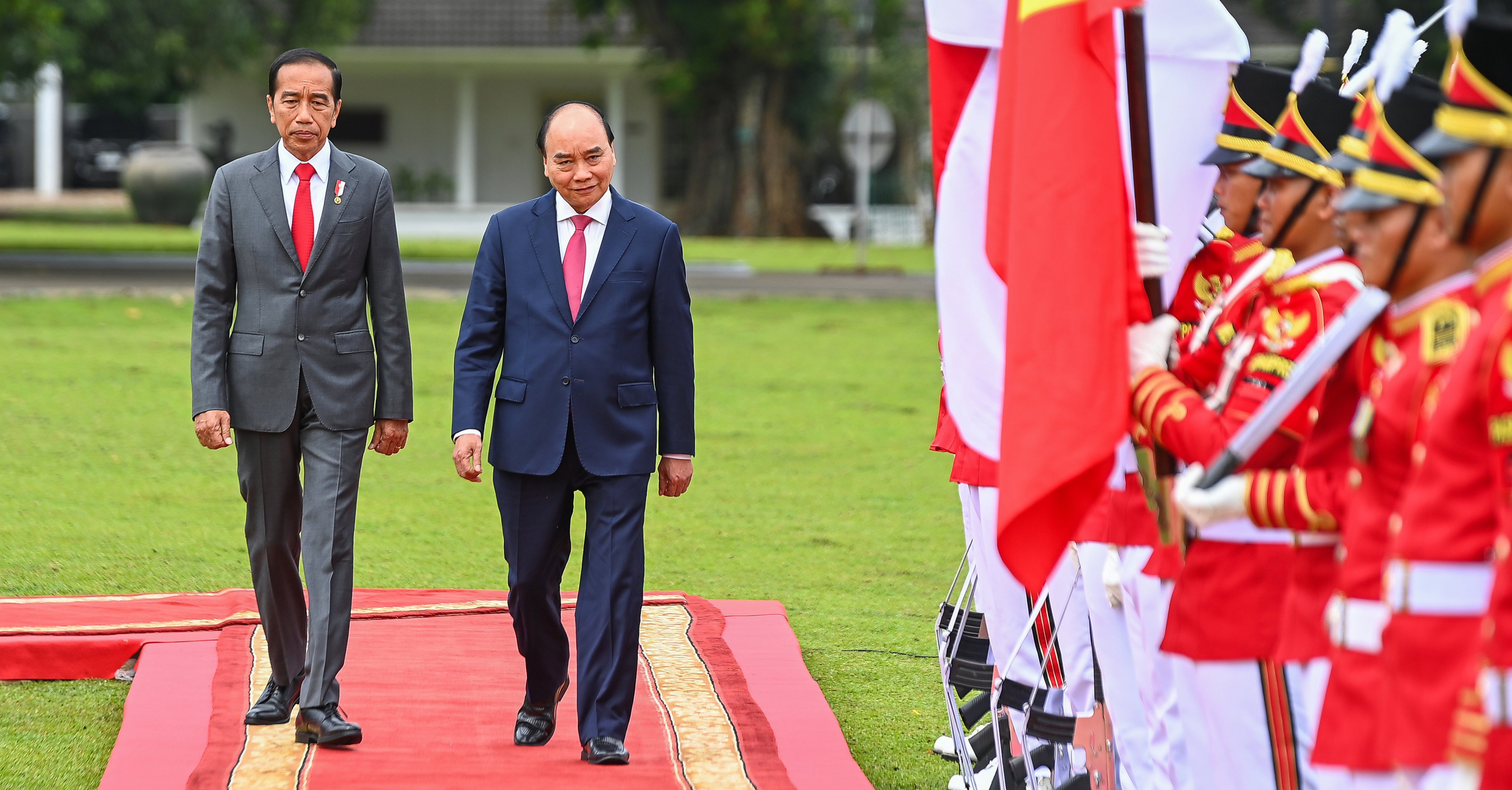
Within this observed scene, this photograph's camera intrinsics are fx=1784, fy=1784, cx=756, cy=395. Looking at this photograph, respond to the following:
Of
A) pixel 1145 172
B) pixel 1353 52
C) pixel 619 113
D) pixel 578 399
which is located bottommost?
pixel 578 399

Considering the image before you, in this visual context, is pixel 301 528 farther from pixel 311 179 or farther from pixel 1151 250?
pixel 1151 250

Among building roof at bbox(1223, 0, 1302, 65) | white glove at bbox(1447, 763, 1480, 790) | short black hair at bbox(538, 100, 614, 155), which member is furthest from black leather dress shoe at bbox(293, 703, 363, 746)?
building roof at bbox(1223, 0, 1302, 65)

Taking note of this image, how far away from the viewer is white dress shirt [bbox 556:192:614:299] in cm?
514

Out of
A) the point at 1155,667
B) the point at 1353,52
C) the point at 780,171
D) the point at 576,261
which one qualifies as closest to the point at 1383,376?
the point at 1155,667

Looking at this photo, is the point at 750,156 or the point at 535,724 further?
the point at 750,156

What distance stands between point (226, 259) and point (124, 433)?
6.37 metres

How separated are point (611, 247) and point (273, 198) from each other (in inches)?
40.3

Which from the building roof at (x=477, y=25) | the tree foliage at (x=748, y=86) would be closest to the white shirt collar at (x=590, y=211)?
the tree foliage at (x=748, y=86)

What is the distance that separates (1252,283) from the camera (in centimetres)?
363

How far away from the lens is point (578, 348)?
5.07 metres

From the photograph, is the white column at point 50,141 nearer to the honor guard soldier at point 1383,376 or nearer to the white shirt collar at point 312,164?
the white shirt collar at point 312,164

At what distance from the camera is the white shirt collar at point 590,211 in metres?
5.17

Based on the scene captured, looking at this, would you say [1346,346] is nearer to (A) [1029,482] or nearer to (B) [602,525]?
(A) [1029,482]

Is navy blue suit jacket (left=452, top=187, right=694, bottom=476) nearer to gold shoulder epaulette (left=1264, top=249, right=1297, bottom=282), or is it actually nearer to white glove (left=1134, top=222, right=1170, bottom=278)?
white glove (left=1134, top=222, right=1170, bottom=278)
